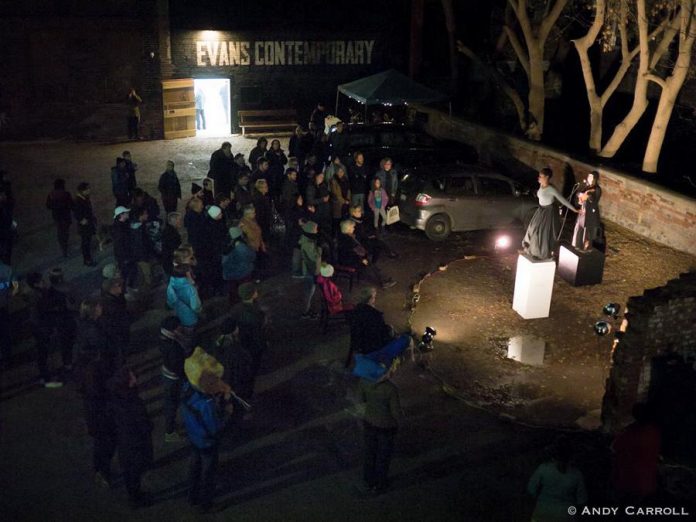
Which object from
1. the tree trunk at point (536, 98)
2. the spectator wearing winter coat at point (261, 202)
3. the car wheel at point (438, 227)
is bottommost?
the car wheel at point (438, 227)

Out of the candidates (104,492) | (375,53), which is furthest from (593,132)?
(104,492)

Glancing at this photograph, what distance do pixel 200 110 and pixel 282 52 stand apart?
3.52 meters

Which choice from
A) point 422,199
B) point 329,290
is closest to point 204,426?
point 329,290

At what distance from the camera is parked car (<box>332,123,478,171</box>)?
19.1m

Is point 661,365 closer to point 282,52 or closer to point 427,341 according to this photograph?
point 427,341

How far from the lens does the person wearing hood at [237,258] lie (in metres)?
11.7

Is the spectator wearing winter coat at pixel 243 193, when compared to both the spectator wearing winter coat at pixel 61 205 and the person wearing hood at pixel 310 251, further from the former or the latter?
the spectator wearing winter coat at pixel 61 205

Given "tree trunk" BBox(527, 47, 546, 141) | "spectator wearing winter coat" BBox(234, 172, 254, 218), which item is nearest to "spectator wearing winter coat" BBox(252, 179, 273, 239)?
"spectator wearing winter coat" BBox(234, 172, 254, 218)

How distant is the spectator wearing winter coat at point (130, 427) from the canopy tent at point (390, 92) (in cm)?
1489

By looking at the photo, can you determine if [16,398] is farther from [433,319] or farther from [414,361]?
[433,319]

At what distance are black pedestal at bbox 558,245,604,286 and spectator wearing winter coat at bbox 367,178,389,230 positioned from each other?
366 cm

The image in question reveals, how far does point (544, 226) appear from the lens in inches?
495

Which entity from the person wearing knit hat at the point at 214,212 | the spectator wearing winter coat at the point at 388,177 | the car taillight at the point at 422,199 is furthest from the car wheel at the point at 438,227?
the person wearing knit hat at the point at 214,212

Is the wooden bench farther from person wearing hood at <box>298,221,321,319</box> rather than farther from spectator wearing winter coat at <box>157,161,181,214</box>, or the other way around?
person wearing hood at <box>298,221,321,319</box>
